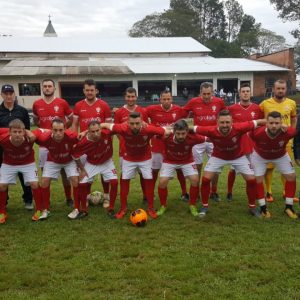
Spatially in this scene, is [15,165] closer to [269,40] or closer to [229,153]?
[229,153]

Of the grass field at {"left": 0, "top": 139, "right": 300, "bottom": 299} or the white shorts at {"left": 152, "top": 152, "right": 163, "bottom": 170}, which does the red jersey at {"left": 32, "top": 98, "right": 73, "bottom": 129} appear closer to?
the grass field at {"left": 0, "top": 139, "right": 300, "bottom": 299}

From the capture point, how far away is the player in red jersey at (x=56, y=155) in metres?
5.74

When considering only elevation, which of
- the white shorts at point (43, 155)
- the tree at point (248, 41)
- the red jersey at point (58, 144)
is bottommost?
the white shorts at point (43, 155)

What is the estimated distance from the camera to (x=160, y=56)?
122ft

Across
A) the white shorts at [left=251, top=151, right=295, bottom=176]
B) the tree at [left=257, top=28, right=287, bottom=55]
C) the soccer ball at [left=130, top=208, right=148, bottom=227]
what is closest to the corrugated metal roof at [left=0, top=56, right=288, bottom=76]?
the white shorts at [left=251, top=151, right=295, bottom=176]

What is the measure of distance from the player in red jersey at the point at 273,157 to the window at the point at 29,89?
2615 cm

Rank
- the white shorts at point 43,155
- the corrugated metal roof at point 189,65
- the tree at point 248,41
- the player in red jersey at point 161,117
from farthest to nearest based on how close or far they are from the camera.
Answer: the tree at point 248,41 → the corrugated metal roof at point 189,65 → the player in red jersey at point 161,117 → the white shorts at point 43,155

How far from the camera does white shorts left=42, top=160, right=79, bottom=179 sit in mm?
6059

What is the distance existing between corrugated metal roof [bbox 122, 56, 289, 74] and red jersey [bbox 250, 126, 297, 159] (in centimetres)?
2577

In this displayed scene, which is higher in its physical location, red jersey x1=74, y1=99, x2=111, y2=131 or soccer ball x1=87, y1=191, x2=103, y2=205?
red jersey x1=74, y1=99, x2=111, y2=131

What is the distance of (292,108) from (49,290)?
188 inches

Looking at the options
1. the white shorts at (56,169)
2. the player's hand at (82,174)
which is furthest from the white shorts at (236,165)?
the white shorts at (56,169)

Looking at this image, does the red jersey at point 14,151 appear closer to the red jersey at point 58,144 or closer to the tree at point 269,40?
the red jersey at point 58,144

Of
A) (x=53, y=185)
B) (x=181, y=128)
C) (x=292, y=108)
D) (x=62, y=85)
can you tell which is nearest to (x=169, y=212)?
(x=181, y=128)
